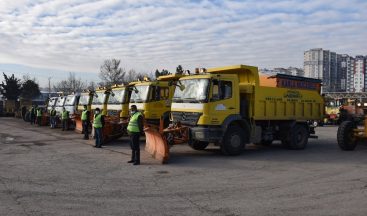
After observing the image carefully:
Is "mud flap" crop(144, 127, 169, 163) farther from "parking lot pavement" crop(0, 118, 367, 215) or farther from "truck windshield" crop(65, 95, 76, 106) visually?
"truck windshield" crop(65, 95, 76, 106)

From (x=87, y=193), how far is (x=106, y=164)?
11.5 feet

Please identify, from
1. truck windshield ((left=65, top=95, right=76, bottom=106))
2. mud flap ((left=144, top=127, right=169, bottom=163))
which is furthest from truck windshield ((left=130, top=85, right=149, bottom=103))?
truck windshield ((left=65, top=95, right=76, bottom=106))

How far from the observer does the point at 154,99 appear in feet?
55.6

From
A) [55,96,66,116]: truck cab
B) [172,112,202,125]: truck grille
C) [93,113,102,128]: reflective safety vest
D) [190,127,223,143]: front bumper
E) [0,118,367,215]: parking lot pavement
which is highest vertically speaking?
[55,96,66,116]: truck cab

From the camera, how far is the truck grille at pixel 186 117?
1268 cm

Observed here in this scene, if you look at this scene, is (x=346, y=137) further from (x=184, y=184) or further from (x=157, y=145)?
(x=184, y=184)

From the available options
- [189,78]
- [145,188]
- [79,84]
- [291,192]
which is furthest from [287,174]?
[79,84]

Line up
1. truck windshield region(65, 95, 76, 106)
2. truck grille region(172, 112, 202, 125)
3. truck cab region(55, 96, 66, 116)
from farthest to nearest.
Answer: truck cab region(55, 96, 66, 116) → truck windshield region(65, 95, 76, 106) → truck grille region(172, 112, 202, 125)

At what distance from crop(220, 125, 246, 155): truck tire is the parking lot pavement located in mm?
331

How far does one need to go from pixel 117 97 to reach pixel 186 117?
685 cm

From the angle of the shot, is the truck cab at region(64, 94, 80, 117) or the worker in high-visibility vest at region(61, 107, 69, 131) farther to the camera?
the truck cab at region(64, 94, 80, 117)

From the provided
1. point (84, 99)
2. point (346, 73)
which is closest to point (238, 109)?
point (84, 99)

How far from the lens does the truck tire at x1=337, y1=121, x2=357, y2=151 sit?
14812 mm

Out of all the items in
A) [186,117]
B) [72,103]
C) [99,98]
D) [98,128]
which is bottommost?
[98,128]
